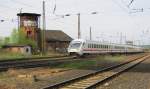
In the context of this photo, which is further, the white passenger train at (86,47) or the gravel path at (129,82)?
the white passenger train at (86,47)

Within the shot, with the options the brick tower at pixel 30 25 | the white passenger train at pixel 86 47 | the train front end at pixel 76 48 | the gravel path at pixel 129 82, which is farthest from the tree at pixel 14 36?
the gravel path at pixel 129 82

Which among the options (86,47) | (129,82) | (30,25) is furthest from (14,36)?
(129,82)

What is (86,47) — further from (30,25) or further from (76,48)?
(30,25)

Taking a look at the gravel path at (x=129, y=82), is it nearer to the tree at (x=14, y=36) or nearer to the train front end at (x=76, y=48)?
the train front end at (x=76, y=48)

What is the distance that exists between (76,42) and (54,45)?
150 feet

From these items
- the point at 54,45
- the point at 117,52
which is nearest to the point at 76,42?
the point at 117,52

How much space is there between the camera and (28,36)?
8769 centimetres

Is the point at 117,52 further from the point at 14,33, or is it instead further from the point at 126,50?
the point at 14,33

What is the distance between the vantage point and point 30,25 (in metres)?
87.4

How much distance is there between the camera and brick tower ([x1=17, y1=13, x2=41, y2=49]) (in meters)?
86.8

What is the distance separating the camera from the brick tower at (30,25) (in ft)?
285

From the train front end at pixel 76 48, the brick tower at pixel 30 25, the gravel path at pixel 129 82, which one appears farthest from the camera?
the brick tower at pixel 30 25

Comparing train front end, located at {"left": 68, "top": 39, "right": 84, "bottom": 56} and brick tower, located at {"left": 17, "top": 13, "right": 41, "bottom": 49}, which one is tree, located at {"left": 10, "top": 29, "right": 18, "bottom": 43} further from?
train front end, located at {"left": 68, "top": 39, "right": 84, "bottom": 56}

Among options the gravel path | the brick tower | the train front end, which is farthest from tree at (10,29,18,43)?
the gravel path
